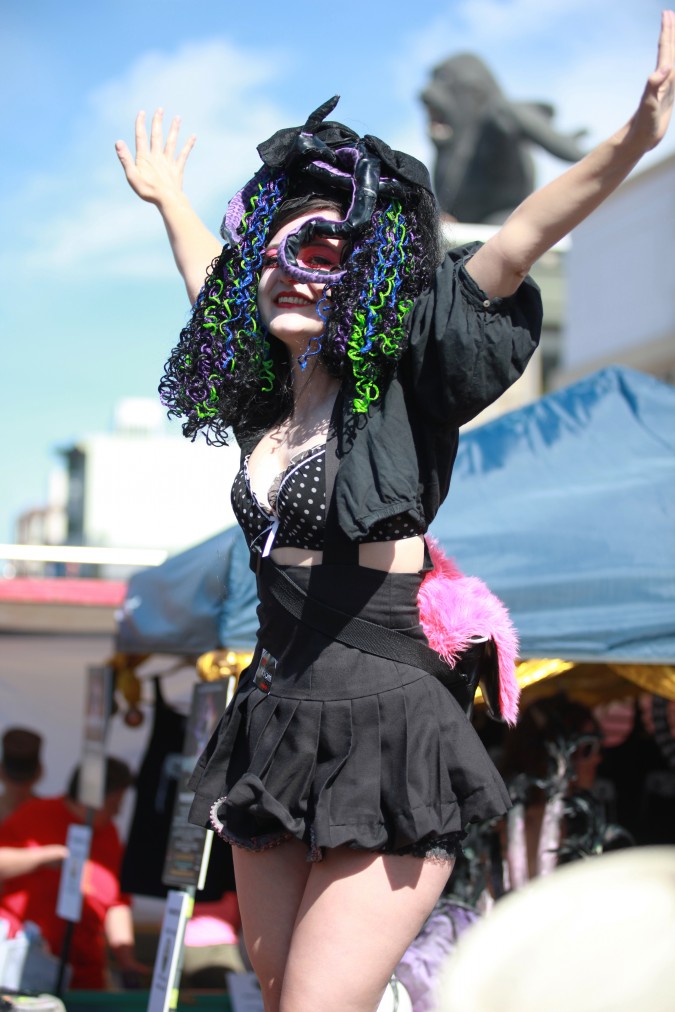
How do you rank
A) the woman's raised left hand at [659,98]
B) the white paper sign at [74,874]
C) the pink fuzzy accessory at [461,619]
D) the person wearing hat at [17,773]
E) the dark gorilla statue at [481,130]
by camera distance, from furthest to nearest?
the dark gorilla statue at [481,130]
the person wearing hat at [17,773]
the white paper sign at [74,874]
the pink fuzzy accessory at [461,619]
the woman's raised left hand at [659,98]

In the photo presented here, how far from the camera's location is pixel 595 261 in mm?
15812

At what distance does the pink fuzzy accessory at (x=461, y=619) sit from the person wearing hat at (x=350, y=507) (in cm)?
7

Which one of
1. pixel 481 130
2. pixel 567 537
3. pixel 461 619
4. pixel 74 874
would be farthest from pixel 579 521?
pixel 481 130

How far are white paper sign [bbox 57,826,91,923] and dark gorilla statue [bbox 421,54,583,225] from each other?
23.8m

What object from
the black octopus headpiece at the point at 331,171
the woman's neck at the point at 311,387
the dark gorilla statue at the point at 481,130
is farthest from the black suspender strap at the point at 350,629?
the dark gorilla statue at the point at 481,130

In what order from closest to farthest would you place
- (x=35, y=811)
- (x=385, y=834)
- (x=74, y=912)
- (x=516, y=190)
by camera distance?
(x=385, y=834), (x=74, y=912), (x=35, y=811), (x=516, y=190)

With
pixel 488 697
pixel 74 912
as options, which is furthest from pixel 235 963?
pixel 488 697

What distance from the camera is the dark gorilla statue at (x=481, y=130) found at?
2714cm

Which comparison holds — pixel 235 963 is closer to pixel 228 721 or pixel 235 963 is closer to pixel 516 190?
pixel 228 721

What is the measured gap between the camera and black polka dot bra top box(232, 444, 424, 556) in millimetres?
1764

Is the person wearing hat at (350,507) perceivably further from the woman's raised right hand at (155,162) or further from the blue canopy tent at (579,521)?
the blue canopy tent at (579,521)

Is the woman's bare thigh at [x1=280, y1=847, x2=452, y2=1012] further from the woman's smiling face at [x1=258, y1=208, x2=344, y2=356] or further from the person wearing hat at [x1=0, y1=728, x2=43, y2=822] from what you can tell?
the person wearing hat at [x1=0, y1=728, x2=43, y2=822]

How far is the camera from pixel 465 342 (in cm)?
166

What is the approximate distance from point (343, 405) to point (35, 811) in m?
4.14
